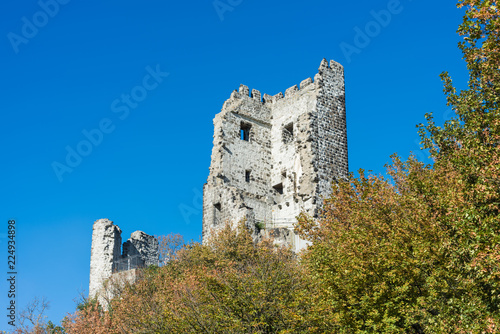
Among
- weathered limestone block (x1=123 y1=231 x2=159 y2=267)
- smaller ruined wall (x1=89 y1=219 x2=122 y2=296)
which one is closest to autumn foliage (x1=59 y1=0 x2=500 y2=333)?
smaller ruined wall (x1=89 y1=219 x2=122 y2=296)

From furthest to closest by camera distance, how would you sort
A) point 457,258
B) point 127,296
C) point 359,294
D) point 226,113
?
point 226,113
point 127,296
point 359,294
point 457,258

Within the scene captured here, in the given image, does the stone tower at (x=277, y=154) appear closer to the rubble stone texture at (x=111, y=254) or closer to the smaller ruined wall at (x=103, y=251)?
the rubble stone texture at (x=111, y=254)

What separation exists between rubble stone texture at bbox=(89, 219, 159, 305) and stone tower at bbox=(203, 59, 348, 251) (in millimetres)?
5150

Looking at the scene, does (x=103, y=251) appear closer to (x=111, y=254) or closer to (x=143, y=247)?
(x=111, y=254)

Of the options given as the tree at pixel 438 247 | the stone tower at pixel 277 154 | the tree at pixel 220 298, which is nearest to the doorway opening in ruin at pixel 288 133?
the stone tower at pixel 277 154

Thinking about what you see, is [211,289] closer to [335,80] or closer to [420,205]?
[420,205]

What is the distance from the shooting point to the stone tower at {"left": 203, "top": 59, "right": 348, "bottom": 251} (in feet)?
110

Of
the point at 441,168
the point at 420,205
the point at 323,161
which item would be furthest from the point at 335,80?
the point at 420,205

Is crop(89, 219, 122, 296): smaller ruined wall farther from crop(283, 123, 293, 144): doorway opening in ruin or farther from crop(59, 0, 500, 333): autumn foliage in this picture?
crop(283, 123, 293, 144): doorway opening in ruin

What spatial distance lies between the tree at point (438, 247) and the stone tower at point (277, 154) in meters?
11.1

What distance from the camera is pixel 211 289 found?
20656mm

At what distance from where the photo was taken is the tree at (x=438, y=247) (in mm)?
14156

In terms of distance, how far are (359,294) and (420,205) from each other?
10.7 feet

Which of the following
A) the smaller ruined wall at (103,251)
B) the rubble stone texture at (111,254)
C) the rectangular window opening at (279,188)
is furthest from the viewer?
the rectangular window opening at (279,188)
